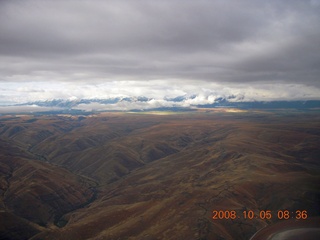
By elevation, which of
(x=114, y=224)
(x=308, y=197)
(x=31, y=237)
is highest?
(x=308, y=197)

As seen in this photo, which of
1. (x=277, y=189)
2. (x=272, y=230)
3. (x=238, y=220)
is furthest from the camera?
(x=277, y=189)

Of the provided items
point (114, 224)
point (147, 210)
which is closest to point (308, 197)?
point (147, 210)

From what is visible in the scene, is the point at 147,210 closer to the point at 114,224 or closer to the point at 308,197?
the point at 114,224

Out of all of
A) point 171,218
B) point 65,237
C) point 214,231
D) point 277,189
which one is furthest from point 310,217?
point 65,237

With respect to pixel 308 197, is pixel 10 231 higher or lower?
lower

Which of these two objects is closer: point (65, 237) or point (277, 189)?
point (65, 237)

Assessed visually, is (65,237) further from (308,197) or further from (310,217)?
(308,197)

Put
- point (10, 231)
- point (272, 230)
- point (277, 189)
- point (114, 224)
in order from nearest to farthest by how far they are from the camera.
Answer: point (272, 230) < point (114, 224) < point (10, 231) < point (277, 189)
